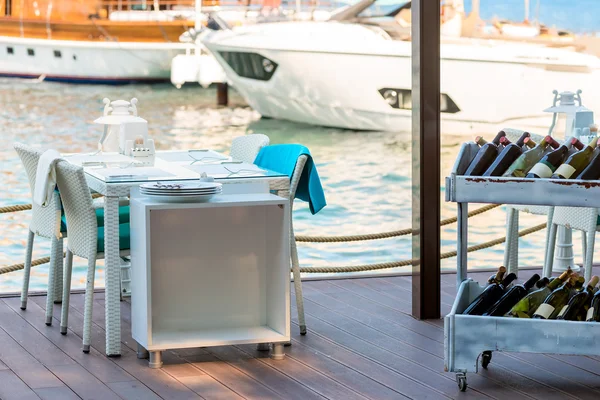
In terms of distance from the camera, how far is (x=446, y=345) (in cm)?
343

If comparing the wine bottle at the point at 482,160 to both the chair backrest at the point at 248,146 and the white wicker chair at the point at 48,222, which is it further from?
the white wicker chair at the point at 48,222

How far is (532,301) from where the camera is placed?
352 centimetres

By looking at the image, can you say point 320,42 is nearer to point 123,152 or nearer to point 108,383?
point 123,152

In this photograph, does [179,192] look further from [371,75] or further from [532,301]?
[371,75]

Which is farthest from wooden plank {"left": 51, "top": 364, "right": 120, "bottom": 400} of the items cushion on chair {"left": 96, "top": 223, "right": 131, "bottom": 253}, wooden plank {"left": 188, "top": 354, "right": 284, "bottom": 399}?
cushion on chair {"left": 96, "top": 223, "right": 131, "bottom": 253}

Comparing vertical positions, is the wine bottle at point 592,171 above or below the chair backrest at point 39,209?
above

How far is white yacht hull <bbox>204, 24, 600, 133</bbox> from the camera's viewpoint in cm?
1773

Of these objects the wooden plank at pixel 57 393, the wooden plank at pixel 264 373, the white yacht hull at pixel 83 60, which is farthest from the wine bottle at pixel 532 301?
the white yacht hull at pixel 83 60

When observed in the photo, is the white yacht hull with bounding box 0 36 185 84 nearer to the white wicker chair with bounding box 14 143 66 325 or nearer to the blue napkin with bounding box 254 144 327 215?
the white wicker chair with bounding box 14 143 66 325

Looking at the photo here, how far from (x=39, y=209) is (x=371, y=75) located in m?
13.7

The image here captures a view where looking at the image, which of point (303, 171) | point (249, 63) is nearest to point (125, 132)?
point (303, 171)

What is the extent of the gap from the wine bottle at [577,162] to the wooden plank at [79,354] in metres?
1.58

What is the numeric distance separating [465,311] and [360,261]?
12.5 m

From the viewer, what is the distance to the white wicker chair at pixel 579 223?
4.30m
